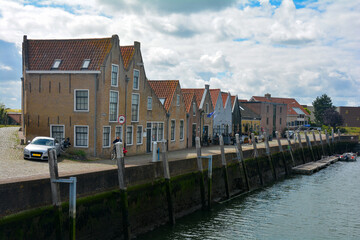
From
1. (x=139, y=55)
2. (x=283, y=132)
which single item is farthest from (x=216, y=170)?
(x=283, y=132)

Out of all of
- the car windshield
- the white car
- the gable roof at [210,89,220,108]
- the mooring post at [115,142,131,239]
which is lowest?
the mooring post at [115,142,131,239]

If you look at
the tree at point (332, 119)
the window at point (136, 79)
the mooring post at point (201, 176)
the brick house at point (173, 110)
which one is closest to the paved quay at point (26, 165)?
the mooring post at point (201, 176)

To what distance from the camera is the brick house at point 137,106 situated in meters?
29.2

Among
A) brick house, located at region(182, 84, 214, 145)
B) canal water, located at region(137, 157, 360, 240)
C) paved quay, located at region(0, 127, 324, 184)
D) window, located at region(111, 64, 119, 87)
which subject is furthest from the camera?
brick house, located at region(182, 84, 214, 145)

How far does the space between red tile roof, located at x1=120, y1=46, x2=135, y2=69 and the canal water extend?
41.9ft

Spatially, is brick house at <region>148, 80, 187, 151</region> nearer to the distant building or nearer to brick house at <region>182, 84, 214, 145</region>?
brick house at <region>182, 84, 214, 145</region>

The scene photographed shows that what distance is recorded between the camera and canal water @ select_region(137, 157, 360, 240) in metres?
18.0

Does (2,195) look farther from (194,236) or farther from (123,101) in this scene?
(123,101)

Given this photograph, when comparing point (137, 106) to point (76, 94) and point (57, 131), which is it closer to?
point (76, 94)

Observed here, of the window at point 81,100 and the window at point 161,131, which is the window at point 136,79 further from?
the window at point 161,131

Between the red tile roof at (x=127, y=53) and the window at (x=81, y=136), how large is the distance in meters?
5.81

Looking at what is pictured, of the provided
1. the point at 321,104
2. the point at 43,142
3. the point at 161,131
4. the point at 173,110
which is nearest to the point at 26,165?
the point at 43,142

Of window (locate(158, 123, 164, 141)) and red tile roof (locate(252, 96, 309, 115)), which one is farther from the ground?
red tile roof (locate(252, 96, 309, 115))

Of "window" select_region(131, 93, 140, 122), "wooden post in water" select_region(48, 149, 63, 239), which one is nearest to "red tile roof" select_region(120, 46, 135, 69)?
"window" select_region(131, 93, 140, 122)
